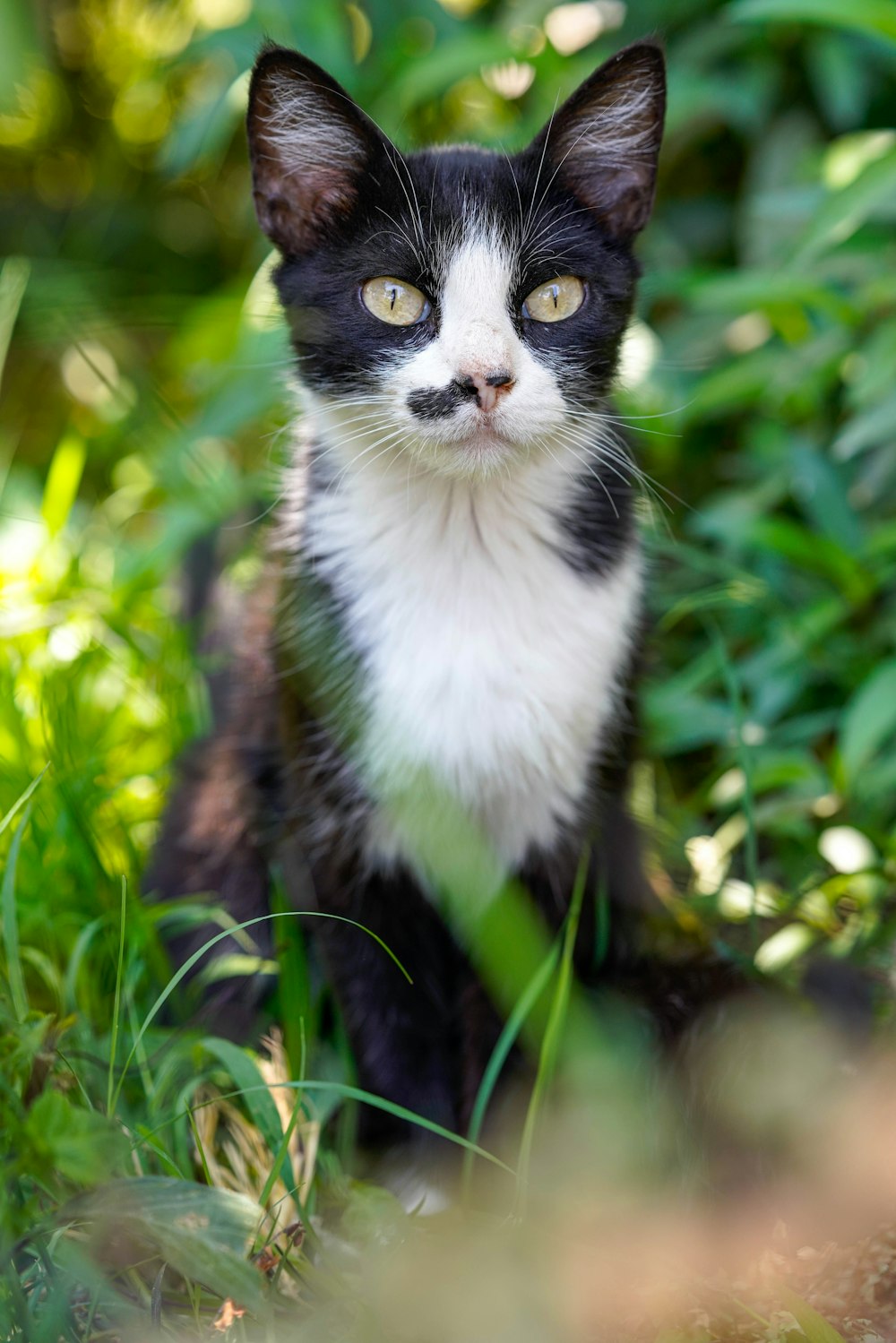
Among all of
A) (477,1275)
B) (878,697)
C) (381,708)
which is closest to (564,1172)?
(477,1275)

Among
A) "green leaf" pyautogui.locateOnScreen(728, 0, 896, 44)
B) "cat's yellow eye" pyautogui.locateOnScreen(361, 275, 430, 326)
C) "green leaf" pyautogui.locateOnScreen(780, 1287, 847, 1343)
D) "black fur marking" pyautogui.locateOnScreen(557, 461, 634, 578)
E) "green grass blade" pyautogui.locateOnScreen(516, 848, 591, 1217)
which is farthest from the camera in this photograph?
"green leaf" pyautogui.locateOnScreen(728, 0, 896, 44)

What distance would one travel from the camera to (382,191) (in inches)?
53.1

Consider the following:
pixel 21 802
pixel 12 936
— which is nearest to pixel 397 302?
pixel 21 802

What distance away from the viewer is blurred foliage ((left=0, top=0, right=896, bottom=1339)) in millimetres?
1539

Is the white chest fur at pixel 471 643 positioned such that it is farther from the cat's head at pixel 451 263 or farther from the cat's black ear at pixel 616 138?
the cat's black ear at pixel 616 138

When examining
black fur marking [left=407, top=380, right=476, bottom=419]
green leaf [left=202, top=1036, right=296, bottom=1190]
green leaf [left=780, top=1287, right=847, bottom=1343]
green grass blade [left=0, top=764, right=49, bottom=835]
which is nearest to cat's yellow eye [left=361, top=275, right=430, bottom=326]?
black fur marking [left=407, top=380, right=476, bottom=419]

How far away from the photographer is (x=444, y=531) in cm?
142

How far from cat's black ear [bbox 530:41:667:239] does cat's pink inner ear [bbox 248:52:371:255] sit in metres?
0.24

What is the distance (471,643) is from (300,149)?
61cm

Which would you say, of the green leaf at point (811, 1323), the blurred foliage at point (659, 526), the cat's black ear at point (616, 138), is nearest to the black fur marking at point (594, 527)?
the blurred foliage at point (659, 526)

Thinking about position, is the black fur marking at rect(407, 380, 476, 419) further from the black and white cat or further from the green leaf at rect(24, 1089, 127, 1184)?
the green leaf at rect(24, 1089, 127, 1184)

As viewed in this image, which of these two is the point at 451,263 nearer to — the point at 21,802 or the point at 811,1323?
the point at 21,802

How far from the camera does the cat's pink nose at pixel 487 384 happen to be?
123 centimetres

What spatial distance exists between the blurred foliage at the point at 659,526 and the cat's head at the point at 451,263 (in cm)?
20
